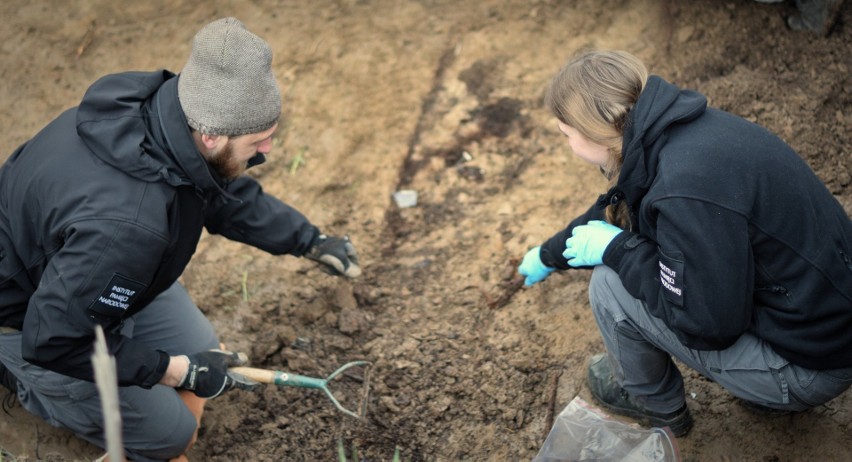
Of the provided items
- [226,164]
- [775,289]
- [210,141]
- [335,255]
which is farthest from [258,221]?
[775,289]

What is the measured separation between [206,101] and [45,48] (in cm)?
288

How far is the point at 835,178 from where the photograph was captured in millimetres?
3455

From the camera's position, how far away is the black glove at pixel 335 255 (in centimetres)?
339

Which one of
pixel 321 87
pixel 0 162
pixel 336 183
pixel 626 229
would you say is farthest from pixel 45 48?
pixel 626 229

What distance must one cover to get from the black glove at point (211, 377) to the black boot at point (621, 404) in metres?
1.27

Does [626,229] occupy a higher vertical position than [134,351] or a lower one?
higher

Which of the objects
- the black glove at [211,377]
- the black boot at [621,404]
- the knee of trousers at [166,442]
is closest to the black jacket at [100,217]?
the black glove at [211,377]

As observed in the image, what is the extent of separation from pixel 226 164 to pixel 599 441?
1.51 m

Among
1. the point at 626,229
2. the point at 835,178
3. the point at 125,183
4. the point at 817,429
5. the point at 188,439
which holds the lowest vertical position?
the point at 188,439

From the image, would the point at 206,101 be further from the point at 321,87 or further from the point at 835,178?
the point at 835,178

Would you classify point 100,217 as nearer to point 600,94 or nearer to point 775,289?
point 600,94

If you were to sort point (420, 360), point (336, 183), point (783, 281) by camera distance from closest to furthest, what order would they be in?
point (783, 281) → point (420, 360) → point (336, 183)

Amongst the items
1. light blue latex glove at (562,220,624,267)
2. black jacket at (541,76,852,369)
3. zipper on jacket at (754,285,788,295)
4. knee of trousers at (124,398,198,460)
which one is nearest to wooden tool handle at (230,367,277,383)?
knee of trousers at (124,398,198,460)

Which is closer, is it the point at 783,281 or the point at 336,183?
the point at 783,281
